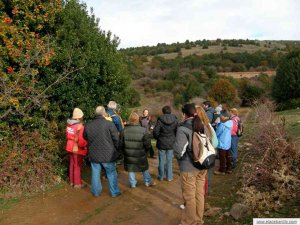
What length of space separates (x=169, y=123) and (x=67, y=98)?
270cm

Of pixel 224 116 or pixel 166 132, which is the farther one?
pixel 224 116

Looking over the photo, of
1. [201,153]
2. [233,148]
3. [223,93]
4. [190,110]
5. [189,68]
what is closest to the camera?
[201,153]

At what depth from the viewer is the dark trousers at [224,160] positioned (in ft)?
29.9

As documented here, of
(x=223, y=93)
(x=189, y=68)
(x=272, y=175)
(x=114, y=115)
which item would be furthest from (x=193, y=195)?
(x=189, y=68)

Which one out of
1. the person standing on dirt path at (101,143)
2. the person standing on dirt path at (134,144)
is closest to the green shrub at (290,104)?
the person standing on dirt path at (134,144)

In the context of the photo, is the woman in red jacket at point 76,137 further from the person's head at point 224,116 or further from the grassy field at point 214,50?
the grassy field at point 214,50

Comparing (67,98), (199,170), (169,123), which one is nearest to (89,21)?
(67,98)

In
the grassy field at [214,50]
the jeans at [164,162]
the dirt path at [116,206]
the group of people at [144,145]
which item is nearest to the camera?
the group of people at [144,145]

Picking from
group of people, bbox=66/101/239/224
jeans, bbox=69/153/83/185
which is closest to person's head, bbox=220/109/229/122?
group of people, bbox=66/101/239/224

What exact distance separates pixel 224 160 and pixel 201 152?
3945mm

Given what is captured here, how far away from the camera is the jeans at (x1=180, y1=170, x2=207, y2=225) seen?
553 cm

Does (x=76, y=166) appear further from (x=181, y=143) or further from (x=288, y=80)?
(x=288, y=80)

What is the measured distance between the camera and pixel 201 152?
5.47m

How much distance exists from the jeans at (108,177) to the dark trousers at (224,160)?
298 centimetres
